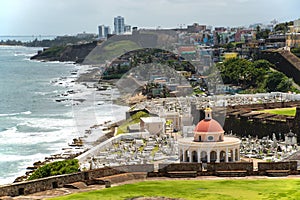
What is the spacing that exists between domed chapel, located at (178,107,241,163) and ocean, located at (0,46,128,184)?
388 inches

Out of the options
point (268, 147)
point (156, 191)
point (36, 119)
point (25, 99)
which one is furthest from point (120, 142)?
point (25, 99)

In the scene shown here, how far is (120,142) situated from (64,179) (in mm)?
9719

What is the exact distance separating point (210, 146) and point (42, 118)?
31.5 metres

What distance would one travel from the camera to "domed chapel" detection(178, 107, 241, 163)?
64.4 feet

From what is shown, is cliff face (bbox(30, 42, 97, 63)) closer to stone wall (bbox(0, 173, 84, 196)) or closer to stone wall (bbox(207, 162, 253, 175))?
stone wall (bbox(207, 162, 253, 175))

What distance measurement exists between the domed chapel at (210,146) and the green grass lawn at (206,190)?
292 centimetres

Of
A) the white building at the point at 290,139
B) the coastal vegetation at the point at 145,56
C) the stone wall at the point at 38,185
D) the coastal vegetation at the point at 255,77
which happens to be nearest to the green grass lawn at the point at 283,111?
the white building at the point at 290,139

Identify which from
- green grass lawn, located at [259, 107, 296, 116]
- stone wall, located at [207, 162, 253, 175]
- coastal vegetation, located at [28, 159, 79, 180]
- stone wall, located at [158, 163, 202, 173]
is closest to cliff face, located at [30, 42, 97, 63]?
green grass lawn, located at [259, 107, 296, 116]

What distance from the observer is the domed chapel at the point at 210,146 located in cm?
1962

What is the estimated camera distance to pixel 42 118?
49250mm

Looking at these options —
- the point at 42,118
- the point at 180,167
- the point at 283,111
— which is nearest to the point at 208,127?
the point at 180,167

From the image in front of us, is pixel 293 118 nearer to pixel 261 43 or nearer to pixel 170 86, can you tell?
pixel 170 86

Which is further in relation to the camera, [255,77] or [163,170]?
[255,77]

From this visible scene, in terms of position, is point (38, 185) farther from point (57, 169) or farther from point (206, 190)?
point (206, 190)
